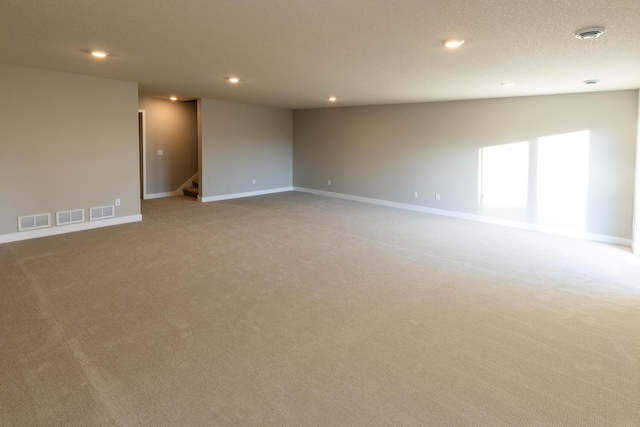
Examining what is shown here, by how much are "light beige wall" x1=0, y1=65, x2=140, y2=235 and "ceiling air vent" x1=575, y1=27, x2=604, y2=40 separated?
20.4 feet

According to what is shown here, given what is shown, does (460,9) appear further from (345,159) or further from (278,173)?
(278,173)

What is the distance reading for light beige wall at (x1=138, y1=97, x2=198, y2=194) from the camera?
9156 mm

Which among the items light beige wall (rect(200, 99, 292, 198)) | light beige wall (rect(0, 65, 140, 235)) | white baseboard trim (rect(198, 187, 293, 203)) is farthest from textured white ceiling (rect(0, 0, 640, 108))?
white baseboard trim (rect(198, 187, 293, 203))

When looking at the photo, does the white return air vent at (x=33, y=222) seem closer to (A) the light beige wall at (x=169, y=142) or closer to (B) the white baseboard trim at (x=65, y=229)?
(B) the white baseboard trim at (x=65, y=229)

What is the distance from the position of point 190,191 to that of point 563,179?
7893mm

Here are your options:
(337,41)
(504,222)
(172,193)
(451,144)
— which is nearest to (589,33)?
(337,41)

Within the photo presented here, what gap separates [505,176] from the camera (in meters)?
7.04

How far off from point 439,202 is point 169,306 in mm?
6097

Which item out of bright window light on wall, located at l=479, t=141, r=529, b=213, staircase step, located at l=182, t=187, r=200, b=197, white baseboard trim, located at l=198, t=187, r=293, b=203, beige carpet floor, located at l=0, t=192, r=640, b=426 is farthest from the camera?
staircase step, located at l=182, t=187, r=200, b=197

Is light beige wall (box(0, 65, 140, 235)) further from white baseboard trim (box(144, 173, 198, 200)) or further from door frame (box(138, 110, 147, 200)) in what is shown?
white baseboard trim (box(144, 173, 198, 200))

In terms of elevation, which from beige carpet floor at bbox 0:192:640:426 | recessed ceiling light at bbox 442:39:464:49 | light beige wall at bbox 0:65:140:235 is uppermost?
recessed ceiling light at bbox 442:39:464:49

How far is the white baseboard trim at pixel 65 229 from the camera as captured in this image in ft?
17.8

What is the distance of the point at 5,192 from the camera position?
530 centimetres

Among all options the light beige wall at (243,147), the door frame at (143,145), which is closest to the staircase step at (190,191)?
the light beige wall at (243,147)
